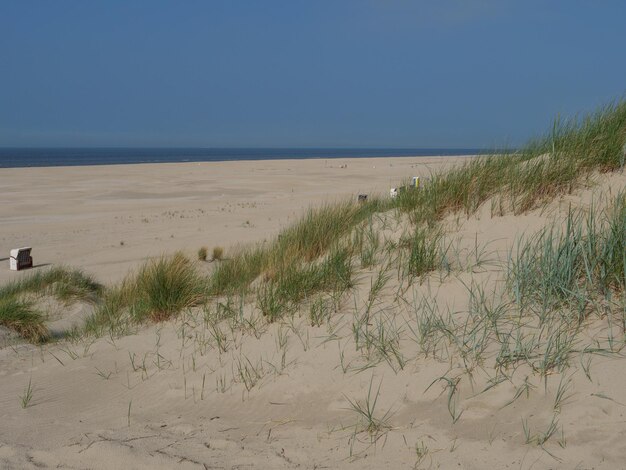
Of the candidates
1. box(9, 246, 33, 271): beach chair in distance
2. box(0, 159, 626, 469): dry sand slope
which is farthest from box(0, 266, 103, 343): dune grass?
box(9, 246, 33, 271): beach chair in distance

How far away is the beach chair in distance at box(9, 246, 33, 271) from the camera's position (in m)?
10.3

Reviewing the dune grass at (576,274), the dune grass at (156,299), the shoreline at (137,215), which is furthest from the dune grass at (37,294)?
the dune grass at (576,274)

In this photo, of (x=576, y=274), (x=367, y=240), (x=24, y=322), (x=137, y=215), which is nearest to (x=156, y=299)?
(x=24, y=322)

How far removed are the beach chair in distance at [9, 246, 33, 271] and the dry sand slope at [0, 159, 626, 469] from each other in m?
5.37

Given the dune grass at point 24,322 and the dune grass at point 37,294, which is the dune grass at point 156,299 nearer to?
the dune grass at point 24,322

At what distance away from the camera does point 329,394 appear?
141 inches

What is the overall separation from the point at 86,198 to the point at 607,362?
23.4 meters

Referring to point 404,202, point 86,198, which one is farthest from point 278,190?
point 404,202

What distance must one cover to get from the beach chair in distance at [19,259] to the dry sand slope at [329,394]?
5.37 metres

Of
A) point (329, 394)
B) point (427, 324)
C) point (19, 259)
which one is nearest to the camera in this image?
point (329, 394)

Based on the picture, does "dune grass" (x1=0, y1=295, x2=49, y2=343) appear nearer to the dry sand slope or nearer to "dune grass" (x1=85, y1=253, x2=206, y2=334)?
the dry sand slope

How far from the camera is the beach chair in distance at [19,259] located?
1032 centimetres

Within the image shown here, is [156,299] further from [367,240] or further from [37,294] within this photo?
[37,294]

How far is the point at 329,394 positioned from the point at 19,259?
8.46 meters
